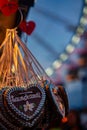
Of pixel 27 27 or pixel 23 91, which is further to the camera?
pixel 27 27

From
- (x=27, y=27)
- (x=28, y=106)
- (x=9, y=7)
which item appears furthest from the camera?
(x=27, y=27)

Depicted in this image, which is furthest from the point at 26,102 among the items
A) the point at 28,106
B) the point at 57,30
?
the point at 57,30

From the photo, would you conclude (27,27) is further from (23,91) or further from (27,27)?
(23,91)

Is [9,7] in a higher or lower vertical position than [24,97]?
higher

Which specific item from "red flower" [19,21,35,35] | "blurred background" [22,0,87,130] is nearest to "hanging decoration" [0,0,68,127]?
"red flower" [19,21,35,35]

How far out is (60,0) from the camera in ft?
12.6

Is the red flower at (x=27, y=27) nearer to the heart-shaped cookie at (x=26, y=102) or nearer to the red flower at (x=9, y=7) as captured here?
the red flower at (x=9, y=7)

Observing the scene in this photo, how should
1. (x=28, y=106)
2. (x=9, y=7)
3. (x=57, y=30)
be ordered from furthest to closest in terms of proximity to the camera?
(x=57, y=30) < (x=9, y=7) < (x=28, y=106)

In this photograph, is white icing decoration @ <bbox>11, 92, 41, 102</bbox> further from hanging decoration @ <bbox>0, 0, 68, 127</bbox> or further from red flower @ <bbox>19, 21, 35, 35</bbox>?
red flower @ <bbox>19, 21, 35, 35</bbox>

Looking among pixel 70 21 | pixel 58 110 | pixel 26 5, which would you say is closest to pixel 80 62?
pixel 70 21

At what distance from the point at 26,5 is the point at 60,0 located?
2.38m

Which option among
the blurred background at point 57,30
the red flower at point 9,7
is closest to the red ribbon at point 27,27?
the red flower at point 9,7

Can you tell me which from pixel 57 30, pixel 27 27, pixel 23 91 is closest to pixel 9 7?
pixel 27 27

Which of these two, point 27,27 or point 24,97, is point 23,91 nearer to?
point 24,97
